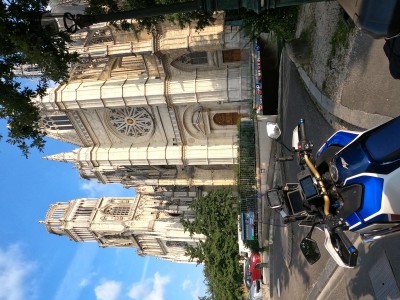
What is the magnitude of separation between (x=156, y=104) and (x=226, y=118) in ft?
16.2

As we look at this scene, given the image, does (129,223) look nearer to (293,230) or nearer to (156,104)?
(156,104)

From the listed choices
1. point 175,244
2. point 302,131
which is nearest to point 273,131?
point 302,131

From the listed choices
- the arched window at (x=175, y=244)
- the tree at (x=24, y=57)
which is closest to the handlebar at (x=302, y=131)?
the tree at (x=24, y=57)

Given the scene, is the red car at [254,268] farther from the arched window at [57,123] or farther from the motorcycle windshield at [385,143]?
the motorcycle windshield at [385,143]

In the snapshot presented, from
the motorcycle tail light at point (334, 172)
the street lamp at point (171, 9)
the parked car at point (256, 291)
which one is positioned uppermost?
the parked car at point (256, 291)

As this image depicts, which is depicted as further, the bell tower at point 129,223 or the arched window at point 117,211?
the arched window at point 117,211

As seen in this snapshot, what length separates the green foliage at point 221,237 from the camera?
80.5ft

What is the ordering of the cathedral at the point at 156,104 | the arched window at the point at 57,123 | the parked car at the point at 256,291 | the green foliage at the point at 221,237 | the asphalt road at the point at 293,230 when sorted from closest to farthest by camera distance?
the asphalt road at the point at 293,230 < the cathedral at the point at 156,104 < the parked car at the point at 256,291 < the green foliage at the point at 221,237 < the arched window at the point at 57,123

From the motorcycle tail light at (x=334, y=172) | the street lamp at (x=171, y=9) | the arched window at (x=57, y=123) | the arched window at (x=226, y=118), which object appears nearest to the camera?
the street lamp at (x=171, y=9)

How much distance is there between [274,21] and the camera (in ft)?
46.6

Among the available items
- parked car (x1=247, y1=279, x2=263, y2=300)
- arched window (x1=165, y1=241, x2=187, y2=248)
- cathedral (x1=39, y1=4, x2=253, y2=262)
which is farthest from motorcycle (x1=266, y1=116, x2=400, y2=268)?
arched window (x1=165, y1=241, x2=187, y2=248)

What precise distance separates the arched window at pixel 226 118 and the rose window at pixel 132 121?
425 centimetres

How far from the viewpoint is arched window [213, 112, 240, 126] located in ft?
74.4

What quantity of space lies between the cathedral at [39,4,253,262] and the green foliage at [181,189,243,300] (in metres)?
1.90
